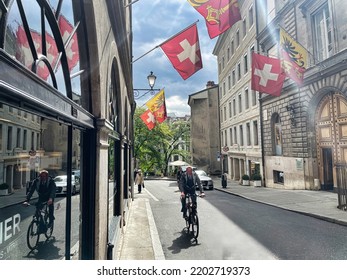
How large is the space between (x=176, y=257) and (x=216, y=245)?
1.15m

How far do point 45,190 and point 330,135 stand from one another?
14623 millimetres

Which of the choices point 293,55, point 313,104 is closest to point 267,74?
point 293,55

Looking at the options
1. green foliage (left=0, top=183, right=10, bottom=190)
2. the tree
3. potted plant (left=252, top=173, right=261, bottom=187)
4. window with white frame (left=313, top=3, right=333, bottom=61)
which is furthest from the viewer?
the tree

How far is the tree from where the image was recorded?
3978 cm

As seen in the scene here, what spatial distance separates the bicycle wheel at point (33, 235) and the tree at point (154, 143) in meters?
36.3

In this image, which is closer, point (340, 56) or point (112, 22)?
point (112, 22)

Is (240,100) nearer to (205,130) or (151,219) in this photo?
(205,130)

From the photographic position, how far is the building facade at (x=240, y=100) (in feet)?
70.3

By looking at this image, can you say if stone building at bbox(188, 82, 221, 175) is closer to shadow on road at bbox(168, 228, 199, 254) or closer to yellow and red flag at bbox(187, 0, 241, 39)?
shadow on road at bbox(168, 228, 199, 254)

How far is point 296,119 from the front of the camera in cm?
1519

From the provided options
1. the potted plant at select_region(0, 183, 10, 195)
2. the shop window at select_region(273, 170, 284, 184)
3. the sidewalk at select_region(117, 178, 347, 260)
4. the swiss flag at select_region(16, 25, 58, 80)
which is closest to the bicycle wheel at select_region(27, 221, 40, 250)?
the potted plant at select_region(0, 183, 10, 195)

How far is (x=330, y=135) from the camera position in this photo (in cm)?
1314

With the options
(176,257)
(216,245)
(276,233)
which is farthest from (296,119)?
(176,257)
